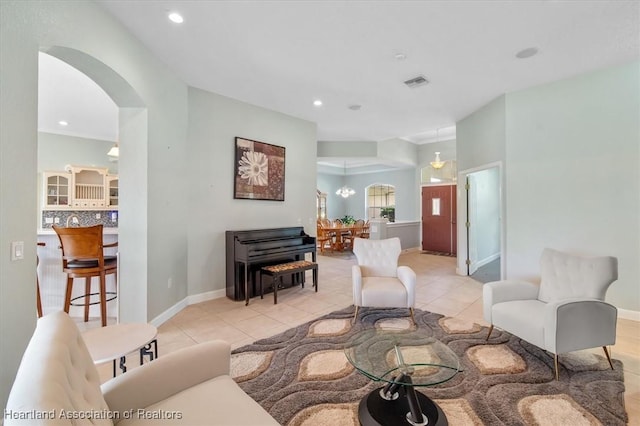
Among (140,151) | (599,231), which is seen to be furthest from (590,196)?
(140,151)

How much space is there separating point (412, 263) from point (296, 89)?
15.9ft

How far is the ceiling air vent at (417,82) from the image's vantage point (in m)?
3.75

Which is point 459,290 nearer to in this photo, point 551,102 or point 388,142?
point 551,102

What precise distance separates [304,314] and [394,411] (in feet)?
6.42

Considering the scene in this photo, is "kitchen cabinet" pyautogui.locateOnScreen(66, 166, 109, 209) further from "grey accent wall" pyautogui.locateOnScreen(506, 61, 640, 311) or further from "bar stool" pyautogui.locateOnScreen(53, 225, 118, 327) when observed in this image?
"grey accent wall" pyautogui.locateOnScreen(506, 61, 640, 311)

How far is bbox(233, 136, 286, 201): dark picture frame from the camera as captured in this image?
173 inches

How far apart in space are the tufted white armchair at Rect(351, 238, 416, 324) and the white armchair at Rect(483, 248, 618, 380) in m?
0.81

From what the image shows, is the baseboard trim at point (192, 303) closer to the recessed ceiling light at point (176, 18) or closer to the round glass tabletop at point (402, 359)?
the round glass tabletop at point (402, 359)

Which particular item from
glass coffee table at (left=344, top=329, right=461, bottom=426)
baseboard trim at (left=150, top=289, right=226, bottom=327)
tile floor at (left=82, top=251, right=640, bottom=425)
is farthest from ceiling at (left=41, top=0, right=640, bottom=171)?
tile floor at (left=82, top=251, right=640, bottom=425)

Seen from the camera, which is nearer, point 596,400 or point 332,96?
point 596,400

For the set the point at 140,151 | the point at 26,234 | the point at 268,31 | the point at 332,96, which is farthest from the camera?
the point at 332,96

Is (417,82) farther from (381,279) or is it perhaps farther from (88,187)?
(88,187)

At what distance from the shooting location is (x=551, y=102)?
3836 millimetres

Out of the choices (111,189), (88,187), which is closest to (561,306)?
(111,189)
